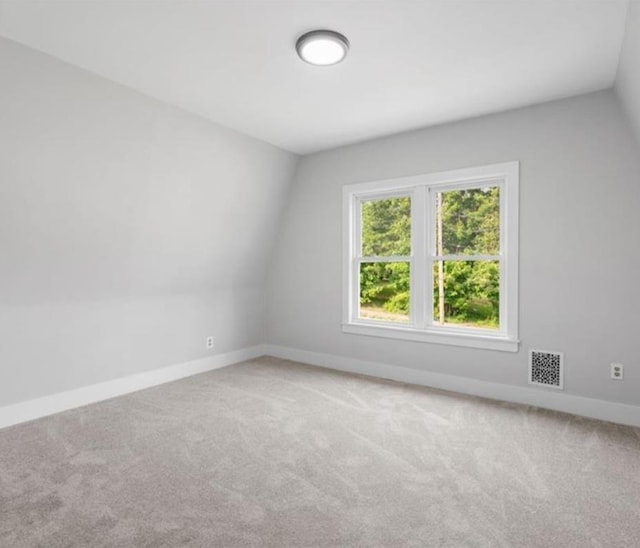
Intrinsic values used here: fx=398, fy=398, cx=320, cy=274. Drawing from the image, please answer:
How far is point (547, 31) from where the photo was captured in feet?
7.47

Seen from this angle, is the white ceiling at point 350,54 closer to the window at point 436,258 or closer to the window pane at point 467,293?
the window at point 436,258

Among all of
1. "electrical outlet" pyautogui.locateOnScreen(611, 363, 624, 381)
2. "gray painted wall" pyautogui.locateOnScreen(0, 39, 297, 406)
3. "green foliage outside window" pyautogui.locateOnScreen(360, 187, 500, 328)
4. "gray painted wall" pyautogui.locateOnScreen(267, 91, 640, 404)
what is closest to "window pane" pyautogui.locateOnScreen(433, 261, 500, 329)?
"green foliage outside window" pyautogui.locateOnScreen(360, 187, 500, 328)

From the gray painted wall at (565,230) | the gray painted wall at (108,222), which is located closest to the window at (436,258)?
the gray painted wall at (565,230)

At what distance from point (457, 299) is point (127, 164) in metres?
3.13

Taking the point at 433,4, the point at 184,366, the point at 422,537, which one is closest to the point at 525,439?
the point at 422,537

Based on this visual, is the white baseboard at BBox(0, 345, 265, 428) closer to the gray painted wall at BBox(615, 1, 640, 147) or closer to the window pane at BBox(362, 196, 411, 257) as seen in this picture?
the window pane at BBox(362, 196, 411, 257)

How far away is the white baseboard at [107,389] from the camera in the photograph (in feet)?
9.91

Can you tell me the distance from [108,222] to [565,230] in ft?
12.2

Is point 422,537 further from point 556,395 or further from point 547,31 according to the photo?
point 547,31

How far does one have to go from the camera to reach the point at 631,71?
240cm

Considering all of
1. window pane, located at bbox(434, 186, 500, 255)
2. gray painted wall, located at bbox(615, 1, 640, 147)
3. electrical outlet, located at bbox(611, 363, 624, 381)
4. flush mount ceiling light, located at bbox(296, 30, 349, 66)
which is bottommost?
electrical outlet, located at bbox(611, 363, 624, 381)

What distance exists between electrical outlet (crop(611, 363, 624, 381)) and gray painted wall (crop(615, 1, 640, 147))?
1667 mm

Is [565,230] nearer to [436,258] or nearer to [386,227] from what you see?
[436,258]

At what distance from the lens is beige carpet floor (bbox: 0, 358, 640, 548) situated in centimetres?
180
